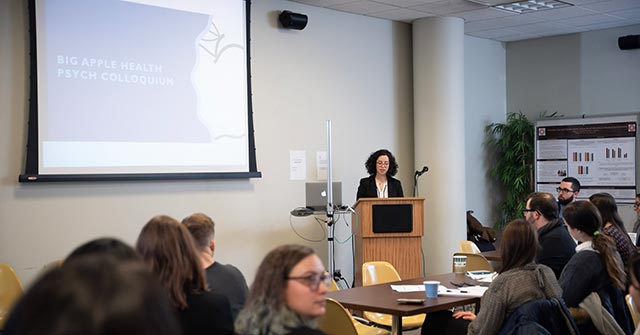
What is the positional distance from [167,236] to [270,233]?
5072 mm

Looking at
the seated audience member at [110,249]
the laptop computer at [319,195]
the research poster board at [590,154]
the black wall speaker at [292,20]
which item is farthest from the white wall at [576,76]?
the seated audience member at [110,249]

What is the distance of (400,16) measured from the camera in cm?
914

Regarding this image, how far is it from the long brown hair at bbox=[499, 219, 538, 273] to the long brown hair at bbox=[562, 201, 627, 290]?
0.66m

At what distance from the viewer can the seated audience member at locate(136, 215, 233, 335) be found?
2939 millimetres

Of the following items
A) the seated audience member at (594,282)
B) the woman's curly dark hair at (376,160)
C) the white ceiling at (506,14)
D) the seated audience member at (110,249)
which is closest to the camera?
the seated audience member at (110,249)

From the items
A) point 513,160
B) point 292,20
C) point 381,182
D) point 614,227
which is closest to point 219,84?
point 292,20

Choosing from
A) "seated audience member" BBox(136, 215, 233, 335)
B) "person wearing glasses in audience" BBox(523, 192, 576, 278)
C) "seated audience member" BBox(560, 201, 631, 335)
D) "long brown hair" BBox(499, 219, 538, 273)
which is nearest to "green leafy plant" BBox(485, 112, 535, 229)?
"person wearing glasses in audience" BBox(523, 192, 576, 278)

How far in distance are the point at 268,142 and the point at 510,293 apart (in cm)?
430

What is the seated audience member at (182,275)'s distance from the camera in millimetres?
2939

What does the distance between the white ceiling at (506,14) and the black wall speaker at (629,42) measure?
0.21 meters

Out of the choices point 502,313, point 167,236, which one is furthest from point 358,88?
point 167,236

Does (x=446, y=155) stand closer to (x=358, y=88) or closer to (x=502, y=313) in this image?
(x=358, y=88)

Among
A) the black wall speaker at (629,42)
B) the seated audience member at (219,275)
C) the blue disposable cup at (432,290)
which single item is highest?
the black wall speaker at (629,42)

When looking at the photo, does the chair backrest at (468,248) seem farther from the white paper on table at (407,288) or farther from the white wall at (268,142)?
the white paper on table at (407,288)
